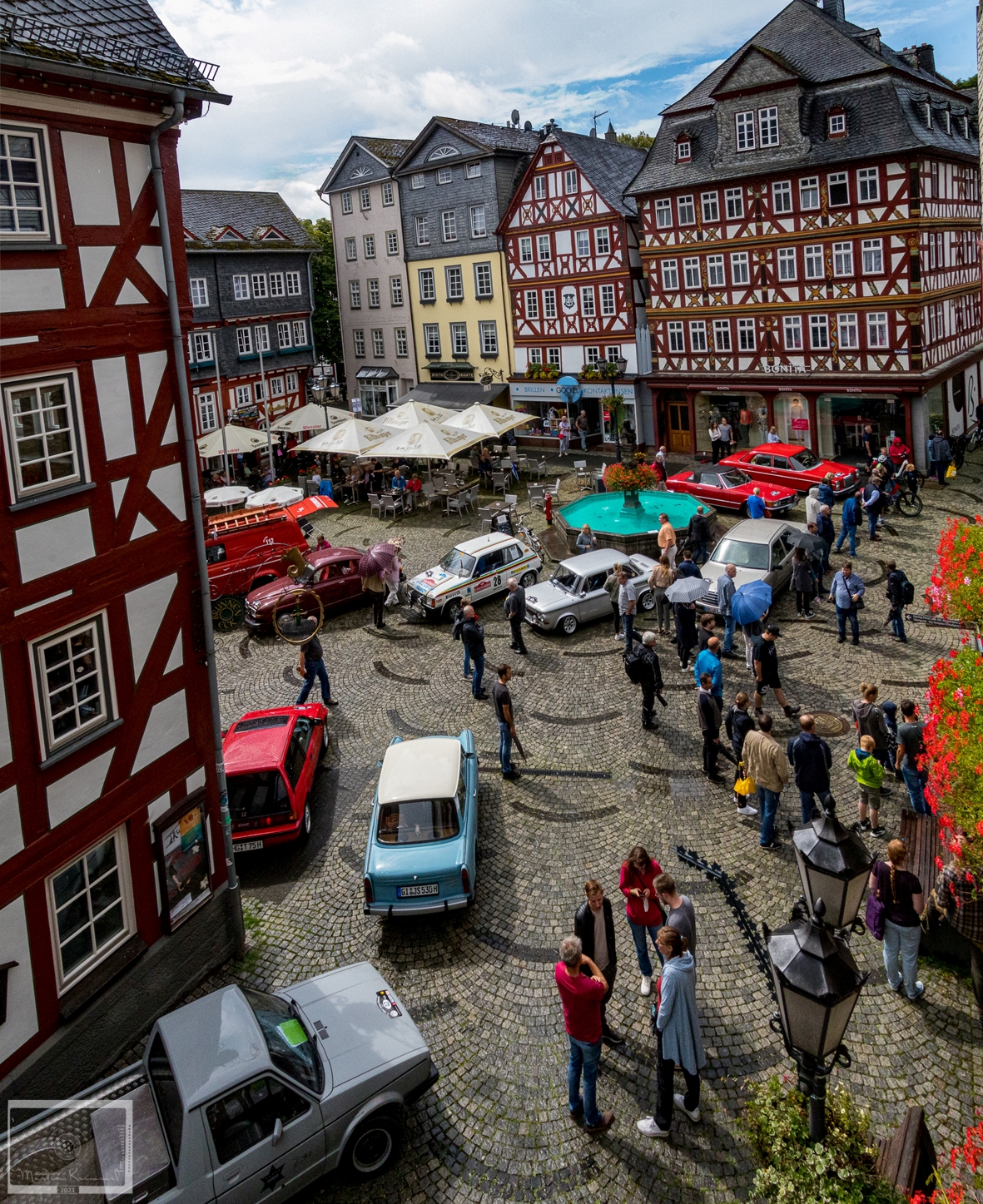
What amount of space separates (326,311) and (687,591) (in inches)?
1694

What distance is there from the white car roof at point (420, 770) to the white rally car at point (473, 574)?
8.80 meters

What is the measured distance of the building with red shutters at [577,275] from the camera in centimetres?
3844

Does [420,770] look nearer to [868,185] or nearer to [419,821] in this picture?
[419,821]

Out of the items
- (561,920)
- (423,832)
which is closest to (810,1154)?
(561,920)

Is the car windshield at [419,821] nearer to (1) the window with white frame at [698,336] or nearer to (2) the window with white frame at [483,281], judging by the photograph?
(1) the window with white frame at [698,336]

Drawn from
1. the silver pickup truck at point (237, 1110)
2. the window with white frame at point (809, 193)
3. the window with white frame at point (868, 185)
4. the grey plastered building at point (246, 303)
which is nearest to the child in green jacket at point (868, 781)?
the silver pickup truck at point (237, 1110)

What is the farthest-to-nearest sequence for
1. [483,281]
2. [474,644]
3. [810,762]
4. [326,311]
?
1. [326,311]
2. [483,281]
3. [474,644]
4. [810,762]

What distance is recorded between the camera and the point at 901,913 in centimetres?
916

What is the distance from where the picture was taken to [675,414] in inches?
1515

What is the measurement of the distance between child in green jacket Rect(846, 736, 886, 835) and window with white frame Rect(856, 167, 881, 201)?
24.7 metres

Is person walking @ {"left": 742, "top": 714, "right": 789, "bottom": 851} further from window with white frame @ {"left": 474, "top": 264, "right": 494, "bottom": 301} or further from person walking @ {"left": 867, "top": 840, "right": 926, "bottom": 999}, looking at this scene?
window with white frame @ {"left": 474, "top": 264, "right": 494, "bottom": 301}

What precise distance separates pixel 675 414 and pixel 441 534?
558 inches

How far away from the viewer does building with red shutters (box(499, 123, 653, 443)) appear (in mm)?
38438

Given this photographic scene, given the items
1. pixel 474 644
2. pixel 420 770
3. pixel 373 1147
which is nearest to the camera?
pixel 373 1147
